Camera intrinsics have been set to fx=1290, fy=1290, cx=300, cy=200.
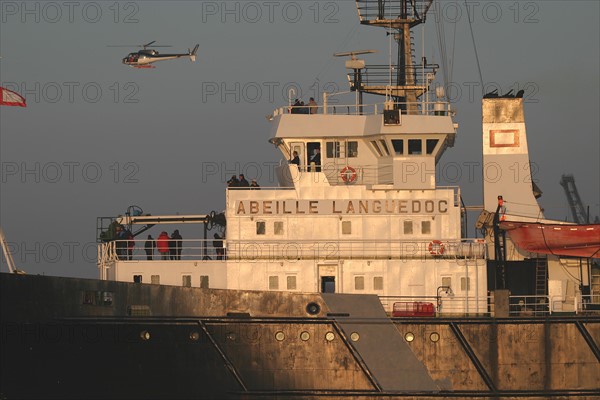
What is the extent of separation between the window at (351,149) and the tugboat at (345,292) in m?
0.03

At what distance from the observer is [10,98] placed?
26.2m

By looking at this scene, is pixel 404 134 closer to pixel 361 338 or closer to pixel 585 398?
pixel 361 338

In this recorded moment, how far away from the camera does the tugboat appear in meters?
25.2

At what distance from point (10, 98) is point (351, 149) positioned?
7.58 m

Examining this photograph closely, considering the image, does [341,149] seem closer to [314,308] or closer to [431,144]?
[431,144]

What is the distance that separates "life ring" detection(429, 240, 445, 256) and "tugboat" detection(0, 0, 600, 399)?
0.21 feet

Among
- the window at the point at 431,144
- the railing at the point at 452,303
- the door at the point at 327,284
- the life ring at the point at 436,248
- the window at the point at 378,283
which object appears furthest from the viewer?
the window at the point at 431,144

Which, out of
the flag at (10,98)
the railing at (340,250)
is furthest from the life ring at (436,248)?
the flag at (10,98)

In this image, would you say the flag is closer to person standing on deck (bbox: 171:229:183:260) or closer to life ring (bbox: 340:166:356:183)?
person standing on deck (bbox: 171:229:183:260)

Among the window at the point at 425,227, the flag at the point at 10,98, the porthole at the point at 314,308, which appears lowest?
the porthole at the point at 314,308

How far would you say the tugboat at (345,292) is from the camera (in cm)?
2522

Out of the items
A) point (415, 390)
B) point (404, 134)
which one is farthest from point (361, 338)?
point (404, 134)

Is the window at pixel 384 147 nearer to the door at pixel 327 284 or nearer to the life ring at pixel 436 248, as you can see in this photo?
the life ring at pixel 436 248

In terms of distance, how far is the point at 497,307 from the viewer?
86.1 ft
